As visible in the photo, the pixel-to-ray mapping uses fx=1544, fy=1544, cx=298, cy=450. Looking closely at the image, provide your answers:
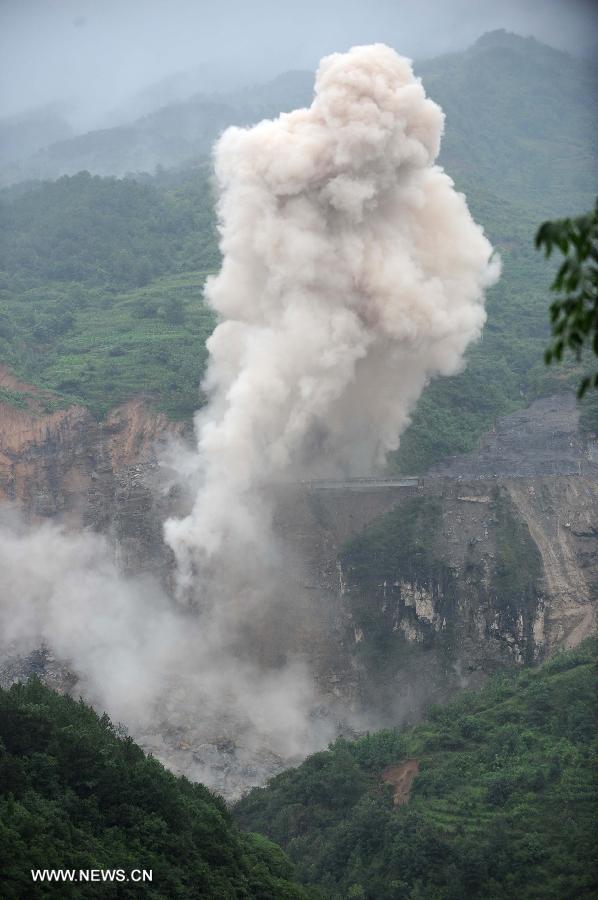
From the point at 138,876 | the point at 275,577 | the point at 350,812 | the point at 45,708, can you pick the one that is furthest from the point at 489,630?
the point at 138,876

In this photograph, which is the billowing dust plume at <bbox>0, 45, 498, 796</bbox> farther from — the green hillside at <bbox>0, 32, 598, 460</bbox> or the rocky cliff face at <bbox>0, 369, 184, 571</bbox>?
the green hillside at <bbox>0, 32, 598, 460</bbox>

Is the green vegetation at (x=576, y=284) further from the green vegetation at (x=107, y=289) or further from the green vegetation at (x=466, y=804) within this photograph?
the green vegetation at (x=107, y=289)

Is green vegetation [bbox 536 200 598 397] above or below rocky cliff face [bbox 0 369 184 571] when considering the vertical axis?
below

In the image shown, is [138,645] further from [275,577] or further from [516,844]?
[516,844]

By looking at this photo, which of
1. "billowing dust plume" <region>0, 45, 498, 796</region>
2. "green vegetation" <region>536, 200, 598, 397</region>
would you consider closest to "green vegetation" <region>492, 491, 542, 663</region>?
"billowing dust plume" <region>0, 45, 498, 796</region>

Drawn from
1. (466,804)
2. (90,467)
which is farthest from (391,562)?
(466,804)

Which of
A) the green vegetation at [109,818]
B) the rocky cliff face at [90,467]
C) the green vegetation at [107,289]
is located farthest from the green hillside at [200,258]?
the green vegetation at [109,818]
